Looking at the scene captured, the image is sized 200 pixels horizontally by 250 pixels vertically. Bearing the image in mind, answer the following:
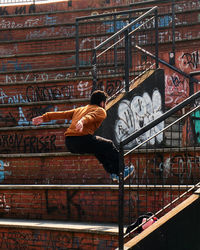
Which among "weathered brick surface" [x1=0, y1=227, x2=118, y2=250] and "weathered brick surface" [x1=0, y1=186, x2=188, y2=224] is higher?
"weathered brick surface" [x1=0, y1=186, x2=188, y2=224]

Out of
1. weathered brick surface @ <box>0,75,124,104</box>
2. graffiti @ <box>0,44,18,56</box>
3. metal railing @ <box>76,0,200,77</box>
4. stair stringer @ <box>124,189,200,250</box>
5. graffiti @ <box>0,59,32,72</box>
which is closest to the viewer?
stair stringer @ <box>124,189,200,250</box>

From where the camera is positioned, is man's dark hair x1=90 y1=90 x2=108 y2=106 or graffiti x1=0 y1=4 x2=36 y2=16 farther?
graffiti x1=0 y1=4 x2=36 y2=16

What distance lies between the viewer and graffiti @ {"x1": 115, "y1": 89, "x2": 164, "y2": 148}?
318 inches

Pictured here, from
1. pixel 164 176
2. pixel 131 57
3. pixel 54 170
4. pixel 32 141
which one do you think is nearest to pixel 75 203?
pixel 54 170

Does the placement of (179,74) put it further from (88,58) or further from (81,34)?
(81,34)

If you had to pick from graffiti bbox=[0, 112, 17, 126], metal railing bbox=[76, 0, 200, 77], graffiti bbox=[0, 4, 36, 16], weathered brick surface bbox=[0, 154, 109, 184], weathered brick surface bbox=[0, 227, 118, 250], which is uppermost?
graffiti bbox=[0, 4, 36, 16]

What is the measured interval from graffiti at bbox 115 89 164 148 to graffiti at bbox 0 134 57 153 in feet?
4.04

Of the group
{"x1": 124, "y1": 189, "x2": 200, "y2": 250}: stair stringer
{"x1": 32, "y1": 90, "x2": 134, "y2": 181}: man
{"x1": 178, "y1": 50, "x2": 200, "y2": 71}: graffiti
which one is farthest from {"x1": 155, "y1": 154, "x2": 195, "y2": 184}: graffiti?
{"x1": 178, "y1": 50, "x2": 200, "y2": 71}: graffiti

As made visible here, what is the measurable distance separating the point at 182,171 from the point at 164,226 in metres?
1.58

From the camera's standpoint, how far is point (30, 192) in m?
7.07

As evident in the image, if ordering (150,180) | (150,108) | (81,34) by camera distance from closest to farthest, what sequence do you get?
1. (150,180)
2. (150,108)
3. (81,34)

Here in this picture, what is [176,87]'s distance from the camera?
419 inches

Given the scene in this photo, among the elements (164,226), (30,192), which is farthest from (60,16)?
(164,226)

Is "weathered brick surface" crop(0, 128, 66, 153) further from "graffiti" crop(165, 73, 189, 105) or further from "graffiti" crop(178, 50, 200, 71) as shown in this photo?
"graffiti" crop(178, 50, 200, 71)
